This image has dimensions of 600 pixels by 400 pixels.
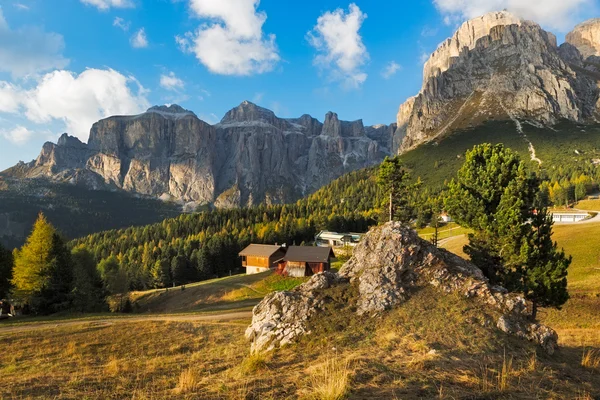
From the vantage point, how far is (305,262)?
7225cm

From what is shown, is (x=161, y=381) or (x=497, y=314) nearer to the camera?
(x=161, y=381)

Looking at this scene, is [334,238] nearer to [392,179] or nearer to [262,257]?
[262,257]

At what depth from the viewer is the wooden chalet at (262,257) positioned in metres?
81.3

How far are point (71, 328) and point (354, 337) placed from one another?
23.3m

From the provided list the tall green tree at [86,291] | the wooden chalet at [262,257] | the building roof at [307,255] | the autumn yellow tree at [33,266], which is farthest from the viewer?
the wooden chalet at [262,257]

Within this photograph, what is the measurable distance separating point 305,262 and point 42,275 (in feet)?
151

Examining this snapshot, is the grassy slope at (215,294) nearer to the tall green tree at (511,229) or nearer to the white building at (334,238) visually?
the tall green tree at (511,229)

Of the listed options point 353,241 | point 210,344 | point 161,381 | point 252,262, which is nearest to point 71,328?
point 210,344

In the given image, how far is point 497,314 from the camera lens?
15.0 m

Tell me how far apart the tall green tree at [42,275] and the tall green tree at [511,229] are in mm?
45216

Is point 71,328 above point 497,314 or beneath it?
beneath

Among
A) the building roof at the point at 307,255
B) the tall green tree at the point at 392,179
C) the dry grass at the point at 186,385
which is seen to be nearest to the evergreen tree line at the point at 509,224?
the tall green tree at the point at 392,179

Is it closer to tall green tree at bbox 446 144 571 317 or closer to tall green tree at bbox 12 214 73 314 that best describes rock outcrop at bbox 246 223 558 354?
tall green tree at bbox 446 144 571 317

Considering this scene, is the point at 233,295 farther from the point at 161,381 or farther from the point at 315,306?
the point at 161,381
